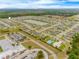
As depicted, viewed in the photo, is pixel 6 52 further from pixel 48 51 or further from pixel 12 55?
pixel 48 51

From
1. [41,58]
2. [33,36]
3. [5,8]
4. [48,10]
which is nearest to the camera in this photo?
[41,58]

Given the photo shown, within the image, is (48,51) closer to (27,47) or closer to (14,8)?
(27,47)

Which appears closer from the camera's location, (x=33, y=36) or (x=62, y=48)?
(x=62, y=48)

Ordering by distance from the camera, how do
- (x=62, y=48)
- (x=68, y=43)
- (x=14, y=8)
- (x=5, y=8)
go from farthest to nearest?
(x=14, y=8) → (x=5, y=8) → (x=68, y=43) → (x=62, y=48)

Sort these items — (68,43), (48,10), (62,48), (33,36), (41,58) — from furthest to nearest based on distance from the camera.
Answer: (48,10)
(33,36)
(68,43)
(62,48)
(41,58)

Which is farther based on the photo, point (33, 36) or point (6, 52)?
point (33, 36)

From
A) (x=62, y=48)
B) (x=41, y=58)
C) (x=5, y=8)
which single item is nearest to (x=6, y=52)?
(x=41, y=58)

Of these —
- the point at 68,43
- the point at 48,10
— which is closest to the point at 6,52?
the point at 68,43

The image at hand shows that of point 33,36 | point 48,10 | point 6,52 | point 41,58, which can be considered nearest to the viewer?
point 41,58
